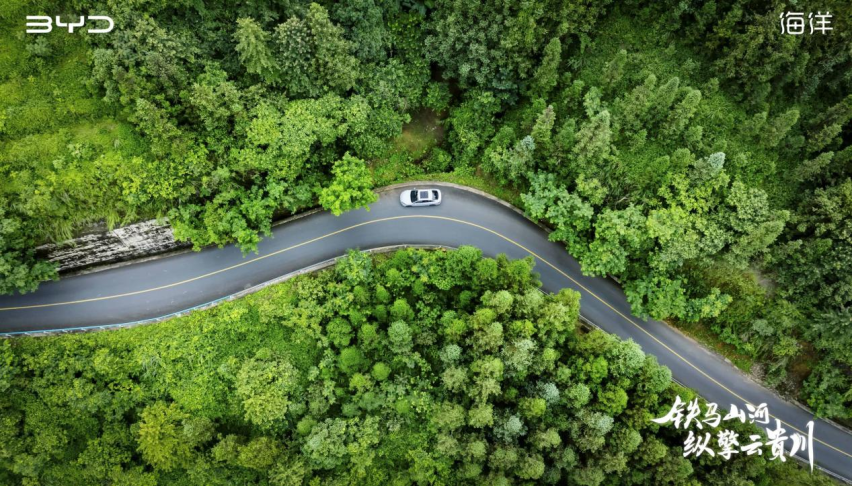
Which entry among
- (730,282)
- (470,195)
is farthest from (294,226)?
(730,282)

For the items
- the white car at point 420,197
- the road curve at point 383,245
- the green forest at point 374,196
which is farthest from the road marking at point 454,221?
the green forest at point 374,196

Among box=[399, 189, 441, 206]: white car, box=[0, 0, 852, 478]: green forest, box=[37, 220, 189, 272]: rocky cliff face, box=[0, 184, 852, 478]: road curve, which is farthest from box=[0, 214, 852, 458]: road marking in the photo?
box=[37, 220, 189, 272]: rocky cliff face

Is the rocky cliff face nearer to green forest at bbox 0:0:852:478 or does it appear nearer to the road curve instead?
the road curve

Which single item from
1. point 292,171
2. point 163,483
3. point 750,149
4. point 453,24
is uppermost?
point 453,24

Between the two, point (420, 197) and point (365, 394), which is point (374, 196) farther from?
point (365, 394)

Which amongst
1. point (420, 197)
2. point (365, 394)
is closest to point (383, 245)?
point (420, 197)

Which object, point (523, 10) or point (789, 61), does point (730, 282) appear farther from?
point (523, 10)
